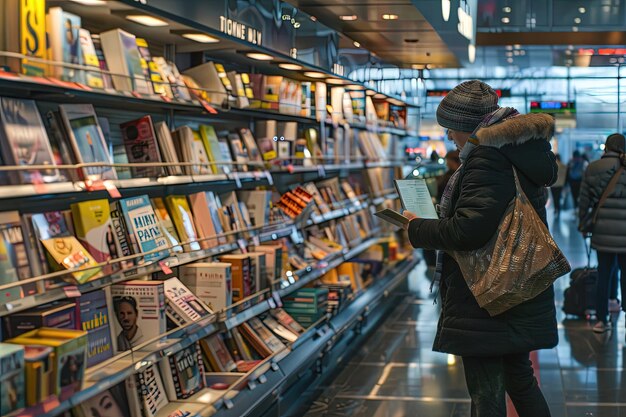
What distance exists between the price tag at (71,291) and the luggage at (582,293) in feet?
19.4

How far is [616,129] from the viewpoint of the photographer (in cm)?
1062

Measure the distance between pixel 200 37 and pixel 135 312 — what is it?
5.25 ft

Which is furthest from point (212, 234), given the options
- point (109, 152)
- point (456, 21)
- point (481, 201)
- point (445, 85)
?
point (445, 85)

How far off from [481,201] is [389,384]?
2928mm

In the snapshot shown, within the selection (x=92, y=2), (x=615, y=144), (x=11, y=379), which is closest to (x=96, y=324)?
(x=11, y=379)

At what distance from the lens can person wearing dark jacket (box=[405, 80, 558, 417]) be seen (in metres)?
3.20

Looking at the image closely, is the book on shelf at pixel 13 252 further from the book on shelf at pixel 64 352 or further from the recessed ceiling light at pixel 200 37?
the recessed ceiling light at pixel 200 37

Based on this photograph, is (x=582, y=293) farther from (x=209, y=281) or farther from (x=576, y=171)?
(x=576, y=171)

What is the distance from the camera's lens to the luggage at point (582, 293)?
805cm

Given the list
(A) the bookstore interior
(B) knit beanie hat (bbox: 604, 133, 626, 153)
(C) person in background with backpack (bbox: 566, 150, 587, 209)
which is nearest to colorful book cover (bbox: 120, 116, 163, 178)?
(A) the bookstore interior

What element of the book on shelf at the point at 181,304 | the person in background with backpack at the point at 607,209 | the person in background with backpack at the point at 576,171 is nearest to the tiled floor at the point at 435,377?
the person in background with backpack at the point at 607,209

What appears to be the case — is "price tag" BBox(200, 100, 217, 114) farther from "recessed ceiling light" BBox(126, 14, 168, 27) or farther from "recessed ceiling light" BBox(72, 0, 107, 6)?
"recessed ceiling light" BBox(72, 0, 107, 6)

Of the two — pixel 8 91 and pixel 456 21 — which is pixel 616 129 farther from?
pixel 8 91

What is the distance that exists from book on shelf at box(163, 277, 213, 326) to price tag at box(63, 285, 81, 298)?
0.82 meters
